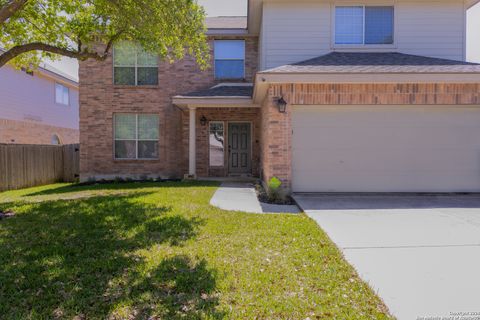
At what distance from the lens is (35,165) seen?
12.1m

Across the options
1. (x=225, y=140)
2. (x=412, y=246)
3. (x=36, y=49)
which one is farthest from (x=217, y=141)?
(x=412, y=246)

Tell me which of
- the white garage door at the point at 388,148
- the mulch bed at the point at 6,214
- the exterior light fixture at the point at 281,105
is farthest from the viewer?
the white garage door at the point at 388,148

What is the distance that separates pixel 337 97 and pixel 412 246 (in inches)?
180

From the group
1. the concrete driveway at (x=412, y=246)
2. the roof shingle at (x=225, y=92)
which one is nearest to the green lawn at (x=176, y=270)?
the concrete driveway at (x=412, y=246)

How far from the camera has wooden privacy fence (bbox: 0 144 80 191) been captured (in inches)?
429

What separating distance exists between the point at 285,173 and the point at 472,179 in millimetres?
5180

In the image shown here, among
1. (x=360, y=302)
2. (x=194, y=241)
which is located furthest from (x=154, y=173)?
(x=360, y=302)

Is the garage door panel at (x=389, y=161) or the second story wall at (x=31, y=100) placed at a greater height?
the second story wall at (x=31, y=100)

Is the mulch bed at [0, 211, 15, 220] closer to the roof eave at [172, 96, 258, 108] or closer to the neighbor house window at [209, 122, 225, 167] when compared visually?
the roof eave at [172, 96, 258, 108]

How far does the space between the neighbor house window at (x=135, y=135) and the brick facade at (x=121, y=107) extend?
23 cm

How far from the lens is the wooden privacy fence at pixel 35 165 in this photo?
10.9 m

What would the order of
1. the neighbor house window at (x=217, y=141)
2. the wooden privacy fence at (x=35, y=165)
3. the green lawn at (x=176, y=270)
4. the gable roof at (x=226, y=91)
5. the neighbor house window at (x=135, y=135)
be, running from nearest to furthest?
the green lawn at (x=176, y=270), the gable roof at (x=226, y=91), the wooden privacy fence at (x=35, y=165), the neighbor house window at (x=135, y=135), the neighbor house window at (x=217, y=141)

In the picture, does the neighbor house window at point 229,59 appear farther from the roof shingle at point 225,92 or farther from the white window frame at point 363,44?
the white window frame at point 363,44

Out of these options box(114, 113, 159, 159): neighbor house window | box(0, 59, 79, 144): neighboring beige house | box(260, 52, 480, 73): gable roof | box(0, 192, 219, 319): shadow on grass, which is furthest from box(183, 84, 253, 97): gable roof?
box(0, 59, 79, 144): neighboring beige house
